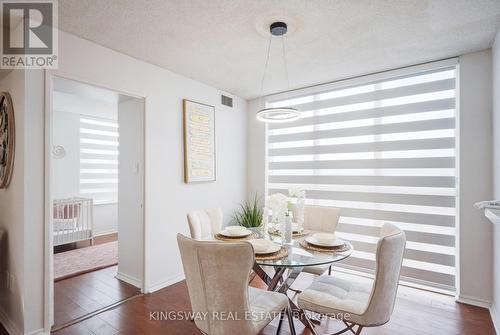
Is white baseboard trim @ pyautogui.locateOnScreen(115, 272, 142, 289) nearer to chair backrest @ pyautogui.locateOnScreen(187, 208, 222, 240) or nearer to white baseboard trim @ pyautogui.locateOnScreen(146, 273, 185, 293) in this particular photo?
white baseboard trim @ pyautogui.locateOnScreen(146, 273, 185, 293)

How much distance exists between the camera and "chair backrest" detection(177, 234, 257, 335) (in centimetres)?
138

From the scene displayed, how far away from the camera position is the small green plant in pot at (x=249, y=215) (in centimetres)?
400

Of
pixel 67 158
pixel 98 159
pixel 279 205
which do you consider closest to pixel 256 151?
pixel 279 205

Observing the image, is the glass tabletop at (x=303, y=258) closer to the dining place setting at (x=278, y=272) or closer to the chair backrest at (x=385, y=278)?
the dining place setting at (x=278, y=272)

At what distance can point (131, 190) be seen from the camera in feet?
10.4

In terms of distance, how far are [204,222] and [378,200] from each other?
223cm

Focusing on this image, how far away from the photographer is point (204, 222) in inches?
104

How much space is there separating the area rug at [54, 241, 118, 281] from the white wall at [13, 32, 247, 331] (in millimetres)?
1278

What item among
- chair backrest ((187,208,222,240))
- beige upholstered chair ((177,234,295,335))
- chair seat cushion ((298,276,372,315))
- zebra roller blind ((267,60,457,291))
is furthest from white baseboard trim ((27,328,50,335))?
zebra roller blind ((267,60,457,291))

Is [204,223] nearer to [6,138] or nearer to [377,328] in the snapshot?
[377,328]

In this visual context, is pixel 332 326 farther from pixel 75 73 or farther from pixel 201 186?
pixel 75 73

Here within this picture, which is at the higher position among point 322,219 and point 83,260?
point 322,219

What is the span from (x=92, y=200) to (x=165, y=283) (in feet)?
8.86

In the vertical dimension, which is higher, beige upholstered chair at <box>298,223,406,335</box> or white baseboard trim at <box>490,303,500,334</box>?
beige upholstered chair at <box>298,223,406,335</box>
